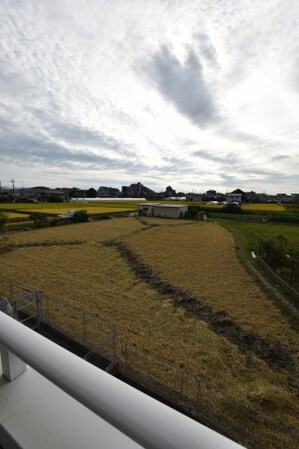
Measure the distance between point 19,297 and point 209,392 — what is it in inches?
303

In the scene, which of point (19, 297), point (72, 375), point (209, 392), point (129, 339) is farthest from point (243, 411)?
point (19, 297)

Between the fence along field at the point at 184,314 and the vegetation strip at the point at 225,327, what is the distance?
6.6 inches

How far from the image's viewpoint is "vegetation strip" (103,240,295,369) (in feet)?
24.6

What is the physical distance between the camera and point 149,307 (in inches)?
401

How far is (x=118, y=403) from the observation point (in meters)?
0.89

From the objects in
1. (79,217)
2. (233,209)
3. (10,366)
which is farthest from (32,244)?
(233,209)

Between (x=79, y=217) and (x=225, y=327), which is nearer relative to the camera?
(x=225, y=327)

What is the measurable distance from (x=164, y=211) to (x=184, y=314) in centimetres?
3745

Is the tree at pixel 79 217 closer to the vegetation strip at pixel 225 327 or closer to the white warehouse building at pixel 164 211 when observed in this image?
the white warehouse building at pixel 164 211

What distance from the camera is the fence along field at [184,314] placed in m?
5.81

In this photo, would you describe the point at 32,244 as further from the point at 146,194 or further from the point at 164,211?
the point at 146,194

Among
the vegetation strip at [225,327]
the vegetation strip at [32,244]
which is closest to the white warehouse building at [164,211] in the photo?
the vegetation strip at [32,244]

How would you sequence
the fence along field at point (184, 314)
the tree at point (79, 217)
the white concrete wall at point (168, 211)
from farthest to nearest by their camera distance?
the white concrete wall at point (168, 211) → the tree at point (79, 217) → the fence along field at point (184, 314)

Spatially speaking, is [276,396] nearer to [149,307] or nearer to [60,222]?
[149,307]
